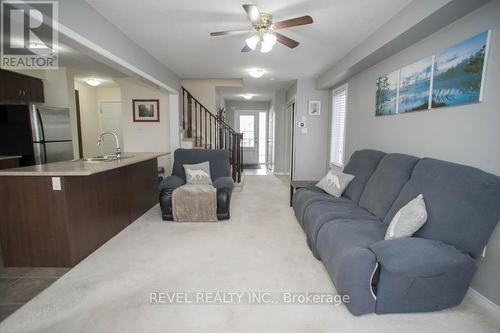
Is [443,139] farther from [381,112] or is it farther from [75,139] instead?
[75,139]

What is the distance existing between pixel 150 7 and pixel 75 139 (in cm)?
414

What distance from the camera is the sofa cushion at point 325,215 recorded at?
7.72ft

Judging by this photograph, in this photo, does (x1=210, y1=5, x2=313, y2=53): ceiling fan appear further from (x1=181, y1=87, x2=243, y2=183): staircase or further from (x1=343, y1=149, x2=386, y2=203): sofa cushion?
(x1=181, y1=87, x2=243, y2=183): staircase

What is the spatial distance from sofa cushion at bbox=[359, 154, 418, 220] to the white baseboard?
2.63ft

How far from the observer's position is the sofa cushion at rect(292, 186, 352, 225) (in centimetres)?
291

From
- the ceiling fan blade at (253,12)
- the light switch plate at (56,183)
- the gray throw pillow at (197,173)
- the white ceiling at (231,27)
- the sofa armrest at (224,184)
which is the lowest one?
the sofa armrest at (224,184)

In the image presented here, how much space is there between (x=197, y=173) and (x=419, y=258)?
2.93 meters

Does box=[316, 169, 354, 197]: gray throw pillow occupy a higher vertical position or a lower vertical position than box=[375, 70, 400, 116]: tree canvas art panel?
lower

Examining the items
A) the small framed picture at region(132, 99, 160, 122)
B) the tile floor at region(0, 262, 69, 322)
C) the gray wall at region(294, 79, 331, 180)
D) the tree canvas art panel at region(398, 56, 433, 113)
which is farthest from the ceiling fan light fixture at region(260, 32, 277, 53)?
the small framed picture at region(132, 99, 160, 122)

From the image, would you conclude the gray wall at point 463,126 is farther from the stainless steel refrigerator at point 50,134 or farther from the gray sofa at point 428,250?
the stainless steel refrigerator at point 50,134

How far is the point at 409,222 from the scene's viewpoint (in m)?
1.85

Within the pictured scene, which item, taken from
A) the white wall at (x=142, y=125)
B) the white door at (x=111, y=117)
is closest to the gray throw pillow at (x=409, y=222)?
the white wall at (x=142, y=125)

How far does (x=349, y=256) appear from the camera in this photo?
1699mm

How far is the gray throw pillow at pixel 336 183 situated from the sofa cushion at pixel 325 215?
13.7 inches
